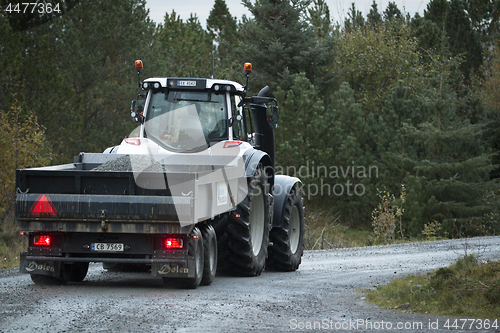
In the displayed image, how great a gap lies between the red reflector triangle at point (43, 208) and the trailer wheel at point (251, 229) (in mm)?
2636

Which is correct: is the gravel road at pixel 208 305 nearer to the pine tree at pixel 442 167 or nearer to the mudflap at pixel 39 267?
the mudflap at pixel 39 267

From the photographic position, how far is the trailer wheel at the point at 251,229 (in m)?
9.95

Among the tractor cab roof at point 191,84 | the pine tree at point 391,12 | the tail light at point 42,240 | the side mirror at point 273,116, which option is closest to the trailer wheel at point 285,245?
the side mirror at point 273,116

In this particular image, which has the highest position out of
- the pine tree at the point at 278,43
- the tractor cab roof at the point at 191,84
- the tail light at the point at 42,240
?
the pine tree at the point at 278,43

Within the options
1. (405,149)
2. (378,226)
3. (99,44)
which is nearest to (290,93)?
(405,149)

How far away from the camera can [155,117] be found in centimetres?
1070

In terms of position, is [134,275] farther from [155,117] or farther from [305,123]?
[305,123]

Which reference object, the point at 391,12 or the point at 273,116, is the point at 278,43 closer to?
the point at 273,116

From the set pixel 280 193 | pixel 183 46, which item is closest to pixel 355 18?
pixel 183 46

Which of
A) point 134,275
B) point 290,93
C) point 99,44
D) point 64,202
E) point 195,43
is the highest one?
point 195,43

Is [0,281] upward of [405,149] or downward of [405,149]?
downward

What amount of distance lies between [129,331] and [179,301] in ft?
5.52

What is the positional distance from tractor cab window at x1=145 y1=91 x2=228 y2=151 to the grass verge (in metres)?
3.51

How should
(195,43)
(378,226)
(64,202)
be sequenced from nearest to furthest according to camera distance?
(64,202)
(378,226)
(195,43)
